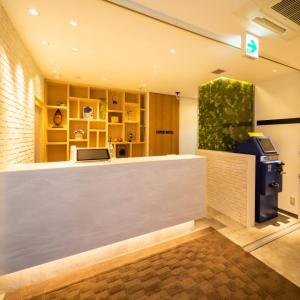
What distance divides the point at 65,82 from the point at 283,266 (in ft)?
17.4

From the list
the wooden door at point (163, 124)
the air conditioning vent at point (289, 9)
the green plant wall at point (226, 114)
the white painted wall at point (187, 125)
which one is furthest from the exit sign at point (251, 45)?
the white painted wall at point (187, 125)

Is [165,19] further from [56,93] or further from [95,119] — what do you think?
[56,93]

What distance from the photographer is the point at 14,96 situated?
2.21 m

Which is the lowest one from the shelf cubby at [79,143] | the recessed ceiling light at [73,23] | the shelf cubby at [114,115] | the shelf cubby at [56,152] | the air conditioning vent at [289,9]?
the shelf cubby at [56,152]

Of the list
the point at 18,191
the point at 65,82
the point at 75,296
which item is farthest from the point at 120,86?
the point at 75,296

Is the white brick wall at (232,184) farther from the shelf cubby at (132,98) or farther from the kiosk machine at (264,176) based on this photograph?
the shelf cubby at (132,98)

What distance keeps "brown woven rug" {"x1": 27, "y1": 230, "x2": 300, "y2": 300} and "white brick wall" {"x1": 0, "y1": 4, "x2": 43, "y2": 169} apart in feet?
5.12

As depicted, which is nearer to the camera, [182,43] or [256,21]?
[256,21]

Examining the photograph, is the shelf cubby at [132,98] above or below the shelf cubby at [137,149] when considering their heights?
above

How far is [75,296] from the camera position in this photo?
1.72 m

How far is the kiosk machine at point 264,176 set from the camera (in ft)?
10.4

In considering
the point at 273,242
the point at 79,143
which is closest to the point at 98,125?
the point at 79,143

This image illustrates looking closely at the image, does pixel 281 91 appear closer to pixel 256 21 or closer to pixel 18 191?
pixel 256 21

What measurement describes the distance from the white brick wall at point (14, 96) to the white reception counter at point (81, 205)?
39cm
